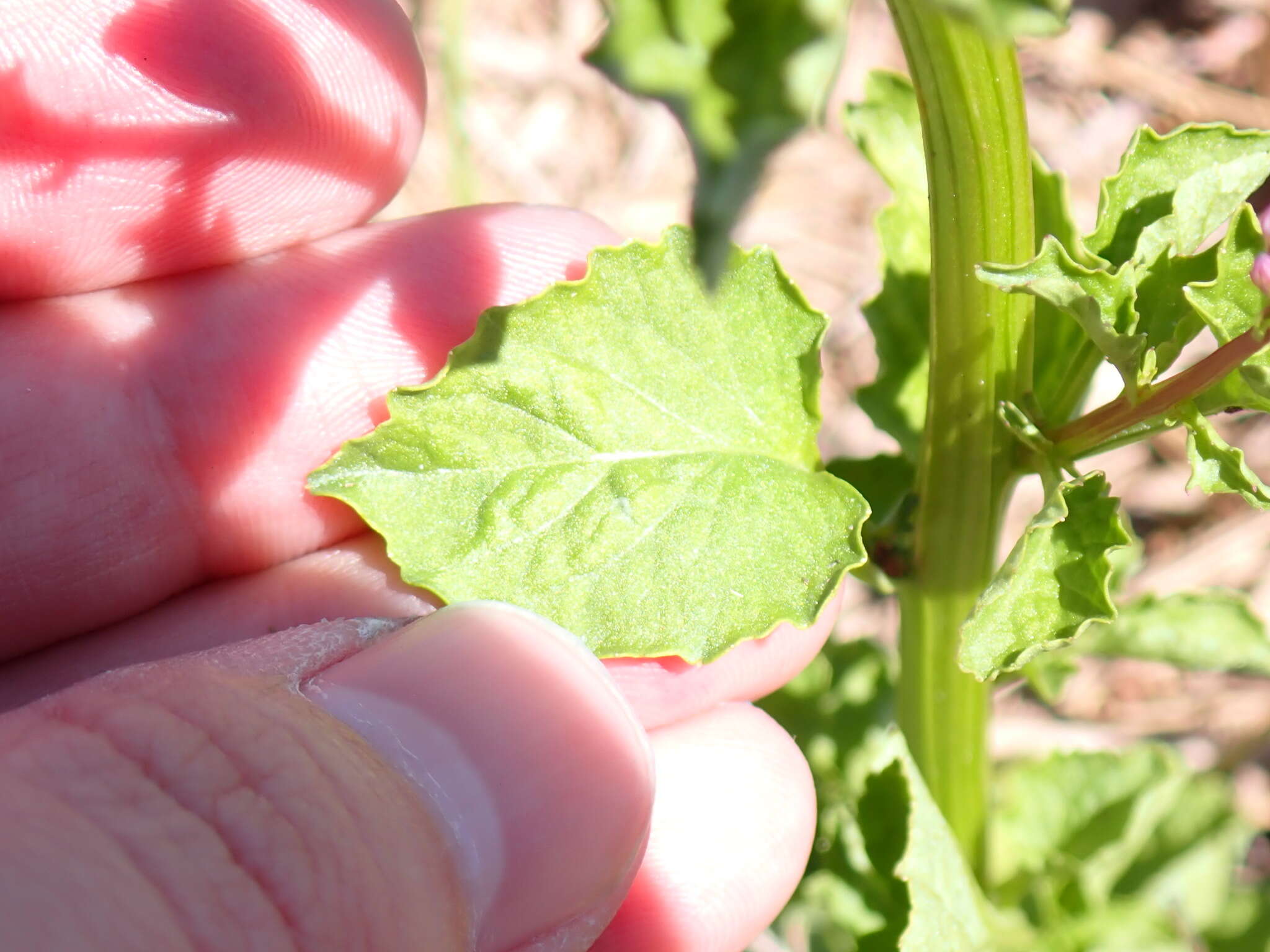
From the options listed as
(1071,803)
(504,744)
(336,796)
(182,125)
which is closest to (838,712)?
(1071,803)

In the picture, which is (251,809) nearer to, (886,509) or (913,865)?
(913,865)

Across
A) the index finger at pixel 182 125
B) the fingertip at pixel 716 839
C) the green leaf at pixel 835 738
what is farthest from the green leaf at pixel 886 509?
the index finger at pixel 182 125

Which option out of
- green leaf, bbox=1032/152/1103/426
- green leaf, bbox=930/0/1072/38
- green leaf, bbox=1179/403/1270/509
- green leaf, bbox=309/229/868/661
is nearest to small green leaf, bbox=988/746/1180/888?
green leaf, bbox=1032/152/1103/426

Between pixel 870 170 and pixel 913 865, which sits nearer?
pixel 913 865

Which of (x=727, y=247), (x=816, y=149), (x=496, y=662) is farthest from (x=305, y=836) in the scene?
(x=816, y=149)

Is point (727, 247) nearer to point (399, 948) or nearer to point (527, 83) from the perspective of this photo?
point (399, 948)

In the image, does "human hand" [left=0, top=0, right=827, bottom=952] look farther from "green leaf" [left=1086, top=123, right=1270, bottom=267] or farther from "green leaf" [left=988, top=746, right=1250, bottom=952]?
"green leaf" [left=1086, top=123, right=1270, bottom=267]
